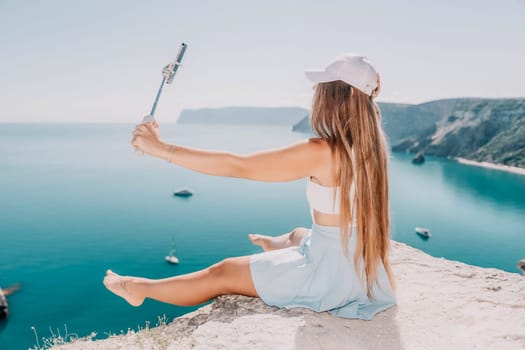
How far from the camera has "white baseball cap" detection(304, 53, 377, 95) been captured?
9.04 feet

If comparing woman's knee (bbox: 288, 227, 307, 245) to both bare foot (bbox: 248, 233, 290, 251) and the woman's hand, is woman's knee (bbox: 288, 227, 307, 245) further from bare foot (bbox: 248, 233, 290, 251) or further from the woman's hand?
the woman's hand

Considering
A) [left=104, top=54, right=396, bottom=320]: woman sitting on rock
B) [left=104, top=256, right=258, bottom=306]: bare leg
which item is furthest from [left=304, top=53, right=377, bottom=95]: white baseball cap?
[left=104, top=256, right=258, bottom=306]: bare leg

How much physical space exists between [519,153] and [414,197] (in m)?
50.1

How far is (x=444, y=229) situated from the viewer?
53875 mm

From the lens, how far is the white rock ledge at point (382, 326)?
3.06 meters

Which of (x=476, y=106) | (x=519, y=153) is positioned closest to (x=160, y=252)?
(x=519, y=153)

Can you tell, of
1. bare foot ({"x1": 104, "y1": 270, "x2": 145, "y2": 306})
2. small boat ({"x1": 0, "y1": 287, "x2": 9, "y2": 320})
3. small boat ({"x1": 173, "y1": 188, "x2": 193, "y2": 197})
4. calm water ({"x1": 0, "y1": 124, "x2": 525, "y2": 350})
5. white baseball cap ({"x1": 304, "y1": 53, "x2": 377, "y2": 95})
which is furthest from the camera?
small boat ({"x1": 173, "y1": 188, "x2": 193, "y2": 197})

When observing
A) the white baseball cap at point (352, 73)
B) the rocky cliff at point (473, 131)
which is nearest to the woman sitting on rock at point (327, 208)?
the white baseball cap at point (352, 73)

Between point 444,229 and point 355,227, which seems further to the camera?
point 444,229

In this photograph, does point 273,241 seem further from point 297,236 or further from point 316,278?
point 316,278

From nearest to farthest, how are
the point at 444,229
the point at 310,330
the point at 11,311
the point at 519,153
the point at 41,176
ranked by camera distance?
the point at 310,330
the point at 11,311
the point at 444,229
the point at 41,176
the point at 519,153

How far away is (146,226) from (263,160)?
51.2 meters

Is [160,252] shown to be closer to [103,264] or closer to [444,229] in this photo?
[103,264]

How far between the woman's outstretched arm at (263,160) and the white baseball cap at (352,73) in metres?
0.52
